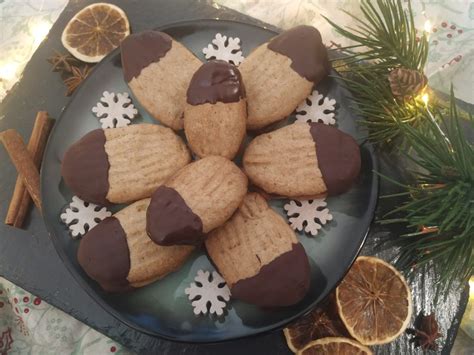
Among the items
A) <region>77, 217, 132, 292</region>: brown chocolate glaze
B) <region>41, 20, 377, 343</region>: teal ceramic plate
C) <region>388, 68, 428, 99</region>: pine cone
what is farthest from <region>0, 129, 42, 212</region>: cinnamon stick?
<region>388, 68, 428, 99</region>: pine cone

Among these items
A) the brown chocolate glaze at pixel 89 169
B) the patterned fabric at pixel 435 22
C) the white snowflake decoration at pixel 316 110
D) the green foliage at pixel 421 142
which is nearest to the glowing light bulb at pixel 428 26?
the patterned fabric at pixel 435 22

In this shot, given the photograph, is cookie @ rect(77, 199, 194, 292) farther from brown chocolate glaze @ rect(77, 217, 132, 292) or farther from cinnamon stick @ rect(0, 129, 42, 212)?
cinnamon stick @ rect(0, 129, 42, 212)

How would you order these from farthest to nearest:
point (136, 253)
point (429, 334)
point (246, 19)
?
point (246, 19) → point (429, 334) → point (136, 253)

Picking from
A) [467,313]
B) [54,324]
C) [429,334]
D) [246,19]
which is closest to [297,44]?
[246,19]

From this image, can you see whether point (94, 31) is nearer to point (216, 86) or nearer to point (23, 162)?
point (23, 162)

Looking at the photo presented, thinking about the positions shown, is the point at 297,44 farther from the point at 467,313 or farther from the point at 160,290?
the point at 467,313

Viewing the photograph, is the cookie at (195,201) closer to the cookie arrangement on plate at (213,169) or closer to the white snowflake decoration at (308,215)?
the cookie arrangement on plate at (213,169)
